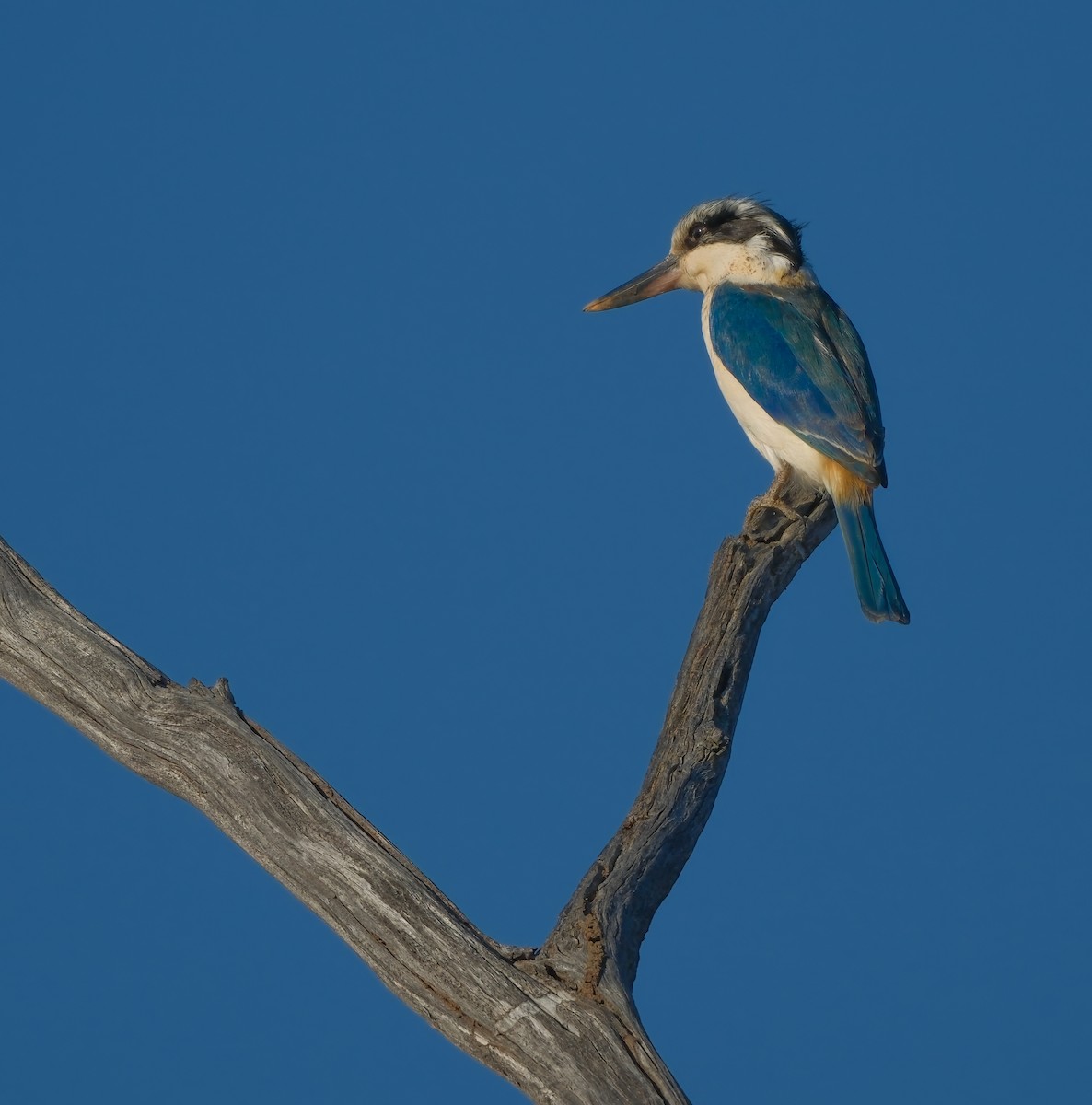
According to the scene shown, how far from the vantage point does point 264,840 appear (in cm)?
365

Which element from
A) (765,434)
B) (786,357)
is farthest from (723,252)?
(765,434)

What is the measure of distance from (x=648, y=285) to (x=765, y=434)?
3.52 feet

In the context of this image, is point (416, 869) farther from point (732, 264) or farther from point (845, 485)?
point (732, 264)

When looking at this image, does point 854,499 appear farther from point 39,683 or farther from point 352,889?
point 39,683

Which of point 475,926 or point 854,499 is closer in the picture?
point 475,926

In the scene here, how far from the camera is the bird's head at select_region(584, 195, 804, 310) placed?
5.73 m

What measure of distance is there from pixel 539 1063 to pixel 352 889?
617 millimetres

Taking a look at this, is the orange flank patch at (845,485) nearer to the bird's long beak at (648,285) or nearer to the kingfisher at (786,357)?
the kingfisher at (786,357)

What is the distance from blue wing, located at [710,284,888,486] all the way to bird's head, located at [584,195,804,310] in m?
0.12

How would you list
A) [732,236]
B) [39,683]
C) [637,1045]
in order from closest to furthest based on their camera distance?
[637,1045] < [39,683] < [732,236]

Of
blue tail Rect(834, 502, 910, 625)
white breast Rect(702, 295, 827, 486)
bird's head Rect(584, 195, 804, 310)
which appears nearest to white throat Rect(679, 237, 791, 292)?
bird's head Rect(584, 195, 804, 310)

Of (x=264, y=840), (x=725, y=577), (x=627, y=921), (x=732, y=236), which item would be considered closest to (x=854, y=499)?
(x=725, y=577)

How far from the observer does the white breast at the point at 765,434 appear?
514 cm

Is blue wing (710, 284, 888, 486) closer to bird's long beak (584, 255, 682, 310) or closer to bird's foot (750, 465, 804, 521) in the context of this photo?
bird's foot (750, 465, 804, 521)
